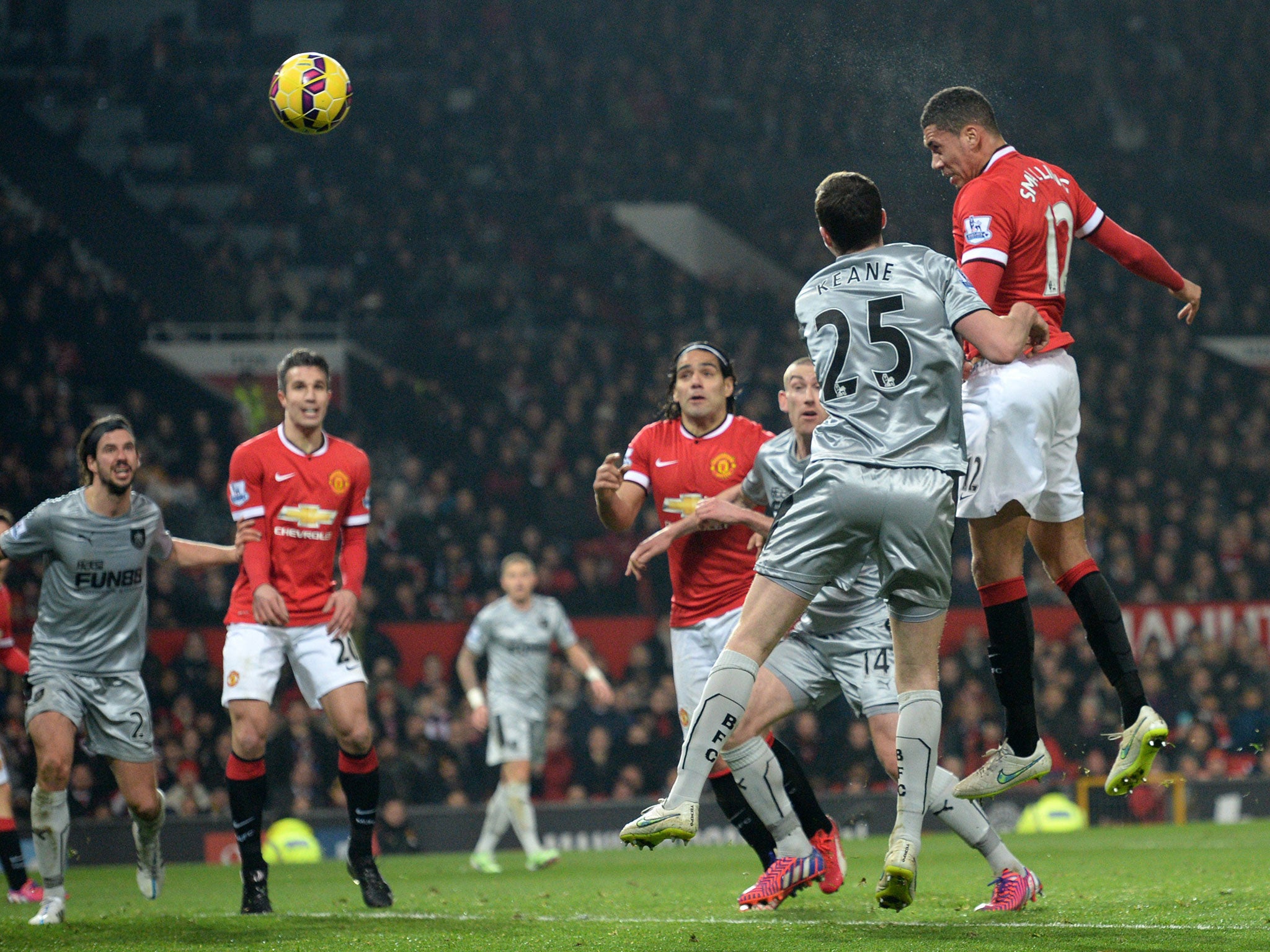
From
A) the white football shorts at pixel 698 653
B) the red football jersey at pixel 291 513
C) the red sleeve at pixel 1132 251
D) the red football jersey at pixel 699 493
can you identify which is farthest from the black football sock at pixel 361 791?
the red sleeve at pixel 1132 251

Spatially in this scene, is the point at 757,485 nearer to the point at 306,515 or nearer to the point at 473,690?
the point at 306,515

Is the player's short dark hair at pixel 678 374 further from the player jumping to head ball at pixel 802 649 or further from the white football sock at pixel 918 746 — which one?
the white football sock at pixel 918 746

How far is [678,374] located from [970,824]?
8.80 ft

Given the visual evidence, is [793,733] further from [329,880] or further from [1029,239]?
[1029,239]

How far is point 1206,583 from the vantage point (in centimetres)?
1702

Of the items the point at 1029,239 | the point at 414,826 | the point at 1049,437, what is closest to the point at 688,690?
the point at 1049,437

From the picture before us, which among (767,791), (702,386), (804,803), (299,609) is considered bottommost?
(804,803)

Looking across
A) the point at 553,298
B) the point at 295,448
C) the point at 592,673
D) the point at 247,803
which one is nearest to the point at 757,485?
the point at 295,448

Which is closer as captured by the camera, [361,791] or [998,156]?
[998,156]

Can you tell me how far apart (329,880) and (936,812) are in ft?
19.5

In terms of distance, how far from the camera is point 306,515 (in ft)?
25.6

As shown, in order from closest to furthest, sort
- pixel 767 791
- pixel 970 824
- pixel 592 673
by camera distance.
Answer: pixel 970 824, pixel 767 791, pixel 592 673

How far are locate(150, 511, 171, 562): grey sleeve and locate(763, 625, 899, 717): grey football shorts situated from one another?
11.2 ft

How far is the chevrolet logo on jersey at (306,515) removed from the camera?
25.5ft
